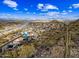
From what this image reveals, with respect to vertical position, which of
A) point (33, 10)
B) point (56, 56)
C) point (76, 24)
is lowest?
point (56, 56)

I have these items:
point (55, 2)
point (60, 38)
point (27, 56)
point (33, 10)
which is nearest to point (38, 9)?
point (33, 10)

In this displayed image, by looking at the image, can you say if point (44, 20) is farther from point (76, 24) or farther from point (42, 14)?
point (76, 24)

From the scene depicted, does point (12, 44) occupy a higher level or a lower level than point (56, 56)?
higher

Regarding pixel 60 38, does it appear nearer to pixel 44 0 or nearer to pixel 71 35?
pixel 71 35

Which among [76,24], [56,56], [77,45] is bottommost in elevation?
[56,56]

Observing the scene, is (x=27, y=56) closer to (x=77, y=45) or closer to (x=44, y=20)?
(x=44, y=20)

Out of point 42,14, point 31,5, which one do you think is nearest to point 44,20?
point 42,14

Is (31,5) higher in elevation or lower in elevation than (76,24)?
higher
